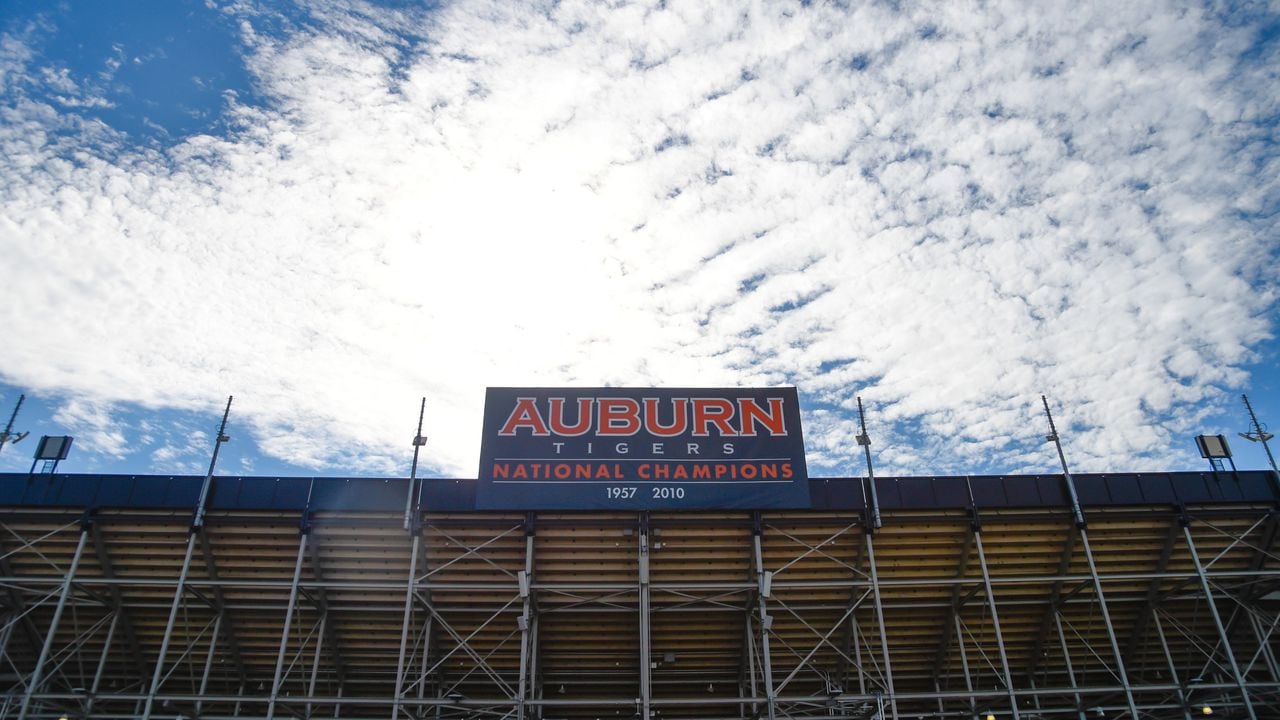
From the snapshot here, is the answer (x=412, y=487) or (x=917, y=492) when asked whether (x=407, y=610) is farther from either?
(x=917, y=492)

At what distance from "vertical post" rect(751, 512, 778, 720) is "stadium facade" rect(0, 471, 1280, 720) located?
18 centimetres

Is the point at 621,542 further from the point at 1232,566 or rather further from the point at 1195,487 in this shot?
the point at 1232,566

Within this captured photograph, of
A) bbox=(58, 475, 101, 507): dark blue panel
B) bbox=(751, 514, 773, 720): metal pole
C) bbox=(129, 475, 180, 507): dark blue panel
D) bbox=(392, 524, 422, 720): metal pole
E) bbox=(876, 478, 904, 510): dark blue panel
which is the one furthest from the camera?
bbox=(876, 478, 904, 510): dark blue panel

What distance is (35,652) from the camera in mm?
25484

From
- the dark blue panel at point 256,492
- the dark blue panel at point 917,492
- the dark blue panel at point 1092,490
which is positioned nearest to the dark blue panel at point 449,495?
the dark blue panel at point 256,492

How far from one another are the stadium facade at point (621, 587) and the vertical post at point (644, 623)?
0.42 feet

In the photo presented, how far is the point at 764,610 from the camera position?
22438 millimetres

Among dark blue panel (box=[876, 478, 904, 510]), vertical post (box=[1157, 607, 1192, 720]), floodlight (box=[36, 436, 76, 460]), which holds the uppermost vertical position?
floodlight (box=[36, 436, 76, 460])

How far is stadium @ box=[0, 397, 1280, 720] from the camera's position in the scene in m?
23.9

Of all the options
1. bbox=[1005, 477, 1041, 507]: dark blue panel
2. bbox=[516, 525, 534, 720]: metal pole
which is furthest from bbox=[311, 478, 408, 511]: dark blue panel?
bbox=[1005, 477, 1041, 507]: dark blue panel

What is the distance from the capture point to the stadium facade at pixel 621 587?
23.9 metres

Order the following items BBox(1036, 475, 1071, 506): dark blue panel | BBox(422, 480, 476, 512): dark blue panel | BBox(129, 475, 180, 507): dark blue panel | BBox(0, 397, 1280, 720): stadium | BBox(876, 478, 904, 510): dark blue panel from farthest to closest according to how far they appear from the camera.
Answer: BBox(1036, 475, 1071, 506): dark blue panel
BBox(876, 478, 904, 510): dark blue panel
BBox(422, 480, 476, 512): dark blue panel
BBox(0, 397, 1280, 720): stadium
BBox(129, 475, 180, 507): dark blue panel

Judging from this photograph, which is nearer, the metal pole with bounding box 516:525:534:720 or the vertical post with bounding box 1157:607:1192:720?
the metal pole with bounding box 516:525:534:720

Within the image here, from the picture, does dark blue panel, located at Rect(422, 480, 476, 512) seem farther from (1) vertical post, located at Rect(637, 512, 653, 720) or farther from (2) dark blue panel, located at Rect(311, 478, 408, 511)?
(1) vertical post, located at Rect(637, 512, 653, 720)
